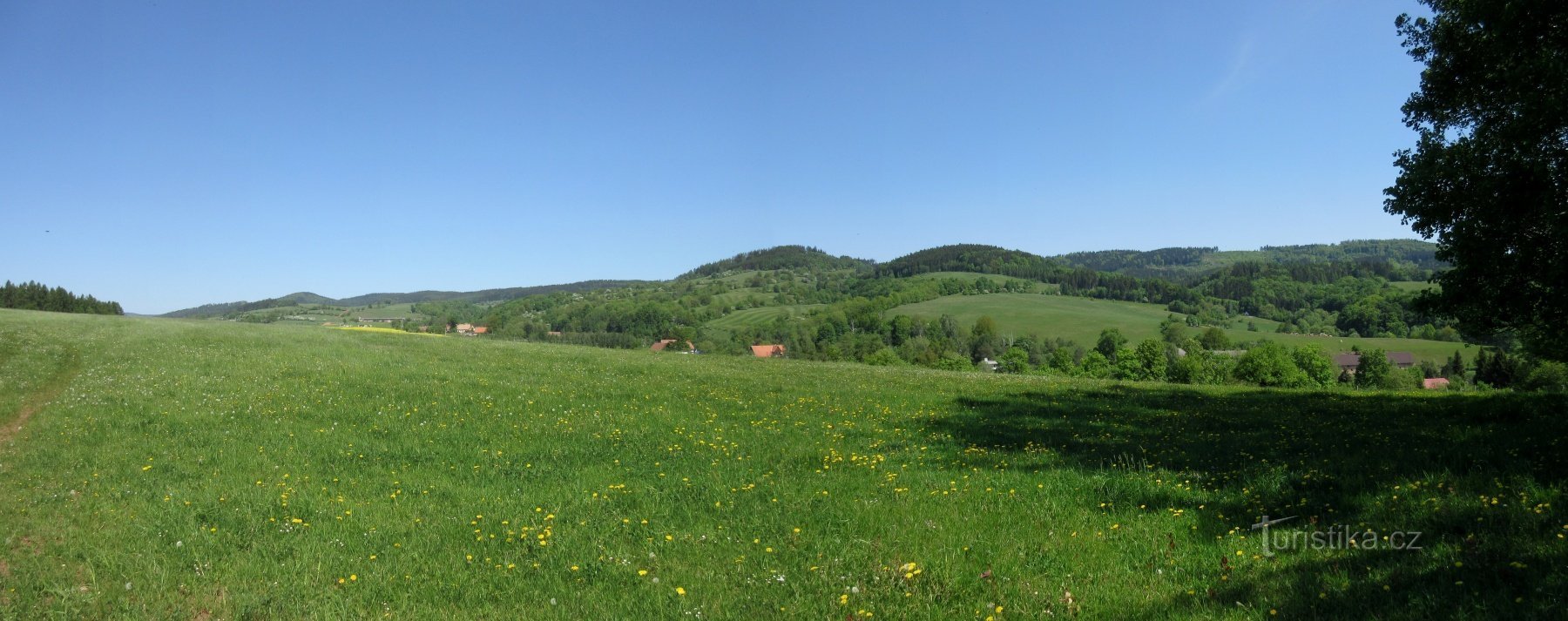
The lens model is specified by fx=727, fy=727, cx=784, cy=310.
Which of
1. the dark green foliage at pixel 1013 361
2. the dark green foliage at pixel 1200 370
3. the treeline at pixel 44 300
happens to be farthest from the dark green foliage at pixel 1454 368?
the treeline at pixel 44 300

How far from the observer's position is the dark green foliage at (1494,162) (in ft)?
34.6

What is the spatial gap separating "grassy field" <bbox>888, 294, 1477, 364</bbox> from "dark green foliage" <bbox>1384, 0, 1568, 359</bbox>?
277 feet

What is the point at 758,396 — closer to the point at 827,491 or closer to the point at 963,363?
the point at 827,491

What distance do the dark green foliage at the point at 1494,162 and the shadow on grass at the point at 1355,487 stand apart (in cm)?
239

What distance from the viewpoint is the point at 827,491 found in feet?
32.0

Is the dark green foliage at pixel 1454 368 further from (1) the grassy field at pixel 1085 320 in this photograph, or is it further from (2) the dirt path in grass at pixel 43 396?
(2) the dirt path in grass at pixel 43 396

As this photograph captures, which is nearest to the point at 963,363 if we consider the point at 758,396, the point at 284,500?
the point at 758,396

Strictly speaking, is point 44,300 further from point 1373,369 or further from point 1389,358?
point 1389,358

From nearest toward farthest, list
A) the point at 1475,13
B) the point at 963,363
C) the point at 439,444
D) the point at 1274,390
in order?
the point at 1475,13 < the point at 439,444 < the point at 1274,390 < the point at 963,363

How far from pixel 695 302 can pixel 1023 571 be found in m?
163

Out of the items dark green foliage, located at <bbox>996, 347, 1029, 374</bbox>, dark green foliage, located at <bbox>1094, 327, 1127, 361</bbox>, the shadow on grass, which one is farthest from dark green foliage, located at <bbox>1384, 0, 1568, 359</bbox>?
dark green foliage, located at <bbox>1094, 327, 1127, 361</bbox>

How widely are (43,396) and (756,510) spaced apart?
19.4 meters

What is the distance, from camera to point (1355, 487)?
26.6 feet

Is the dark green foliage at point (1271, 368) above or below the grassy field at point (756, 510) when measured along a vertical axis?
below
